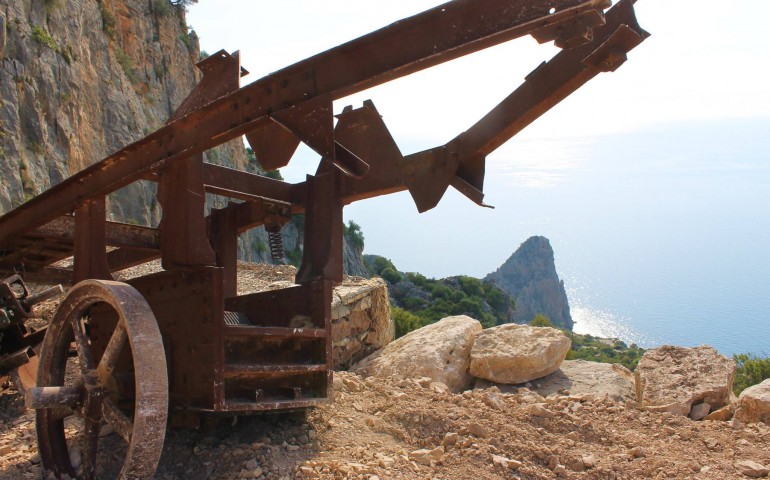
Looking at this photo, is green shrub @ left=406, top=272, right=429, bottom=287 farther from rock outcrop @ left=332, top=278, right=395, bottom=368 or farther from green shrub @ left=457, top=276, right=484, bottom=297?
rock outcrop @ left=332, top=278, right=395, bottom=368

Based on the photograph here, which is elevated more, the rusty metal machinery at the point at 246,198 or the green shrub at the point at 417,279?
the rusty metal machinery at the point at 246,198

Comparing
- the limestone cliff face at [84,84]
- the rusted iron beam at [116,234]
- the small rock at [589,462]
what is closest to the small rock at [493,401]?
the small rock at [589,462]

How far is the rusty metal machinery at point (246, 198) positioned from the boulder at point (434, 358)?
3.37 metres

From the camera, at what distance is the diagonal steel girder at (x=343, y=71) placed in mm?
3459

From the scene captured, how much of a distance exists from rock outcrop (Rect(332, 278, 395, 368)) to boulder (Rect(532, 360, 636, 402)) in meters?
2.90

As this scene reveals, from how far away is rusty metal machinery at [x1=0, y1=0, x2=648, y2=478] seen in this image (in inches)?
147

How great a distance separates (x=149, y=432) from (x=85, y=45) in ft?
94.0

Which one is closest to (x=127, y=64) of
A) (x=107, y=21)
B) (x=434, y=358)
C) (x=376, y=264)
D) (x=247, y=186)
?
(x=107, y=21)

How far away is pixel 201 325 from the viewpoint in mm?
4301

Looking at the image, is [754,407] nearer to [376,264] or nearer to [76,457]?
[76,457]

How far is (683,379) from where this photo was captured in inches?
273

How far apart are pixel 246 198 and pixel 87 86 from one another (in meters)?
25.8

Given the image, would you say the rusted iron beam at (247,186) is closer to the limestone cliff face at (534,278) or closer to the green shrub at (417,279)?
the green shrub at (417,279)

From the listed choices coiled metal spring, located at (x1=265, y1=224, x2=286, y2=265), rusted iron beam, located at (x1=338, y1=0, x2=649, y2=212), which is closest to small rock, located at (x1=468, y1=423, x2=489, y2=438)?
rusted iron beam, located at (x1=338, y1=0, x2=649, y2=212)
